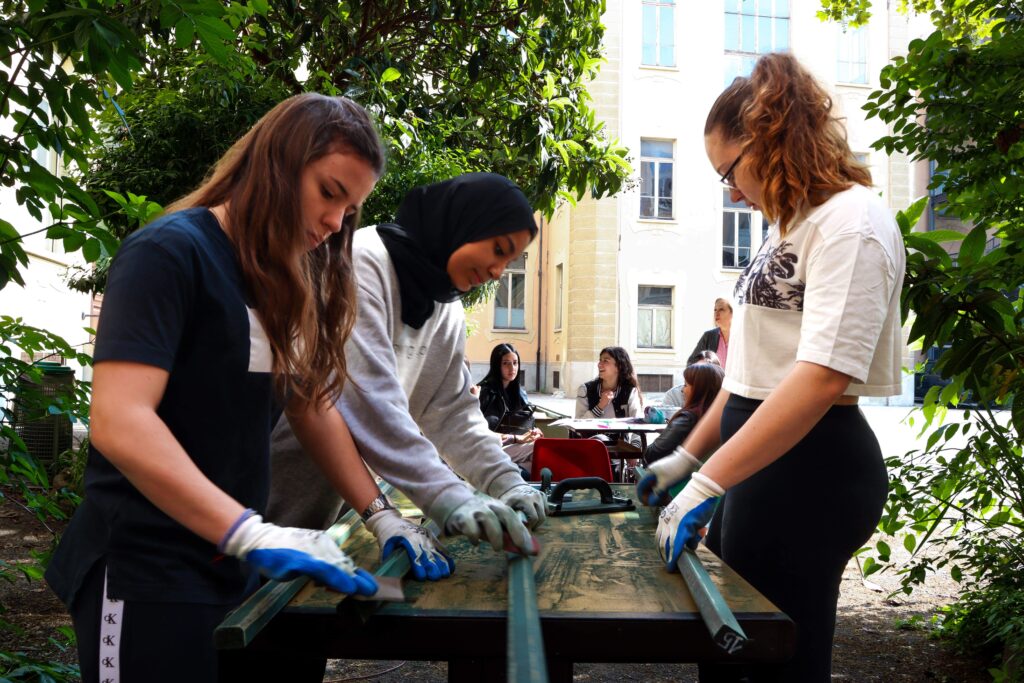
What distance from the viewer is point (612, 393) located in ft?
26.3

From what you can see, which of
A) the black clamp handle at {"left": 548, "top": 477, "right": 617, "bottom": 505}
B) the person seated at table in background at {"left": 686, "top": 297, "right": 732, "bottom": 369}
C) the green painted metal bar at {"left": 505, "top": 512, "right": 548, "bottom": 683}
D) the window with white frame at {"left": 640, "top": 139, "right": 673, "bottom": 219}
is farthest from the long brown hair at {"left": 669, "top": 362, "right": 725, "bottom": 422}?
the window with white frame at {"left": 640, "top": 139, "right": 673, "bottom": 219}

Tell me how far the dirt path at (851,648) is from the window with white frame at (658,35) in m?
18.1

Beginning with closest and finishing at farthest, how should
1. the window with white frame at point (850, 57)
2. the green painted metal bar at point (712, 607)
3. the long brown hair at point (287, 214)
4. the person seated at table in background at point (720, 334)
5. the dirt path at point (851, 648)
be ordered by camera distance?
the green painted metal bar at point (712, 607)
the long brown hair at point (287, 214)
the dirt path at point (851, 648)
the person seated at table in background at point (720, 334)
the window with white frame at point (850, 57)

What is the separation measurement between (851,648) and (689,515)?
3111 millimetres

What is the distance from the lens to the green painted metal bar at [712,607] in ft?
3.96

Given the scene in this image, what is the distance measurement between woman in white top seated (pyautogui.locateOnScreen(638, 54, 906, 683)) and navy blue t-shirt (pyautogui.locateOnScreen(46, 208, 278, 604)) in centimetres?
78

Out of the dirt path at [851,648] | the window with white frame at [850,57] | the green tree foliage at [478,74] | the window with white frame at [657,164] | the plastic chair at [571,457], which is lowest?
the dirt path at [851,648]

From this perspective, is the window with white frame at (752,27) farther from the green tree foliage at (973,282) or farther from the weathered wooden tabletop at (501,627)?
the weathered wooden tabletop at (501,627)

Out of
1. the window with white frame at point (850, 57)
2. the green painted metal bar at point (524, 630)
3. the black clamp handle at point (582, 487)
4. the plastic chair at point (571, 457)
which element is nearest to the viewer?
the green painted metal bar at point (524, 630)

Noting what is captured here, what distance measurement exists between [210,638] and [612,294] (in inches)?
808

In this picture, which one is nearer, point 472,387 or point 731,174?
point 731,174

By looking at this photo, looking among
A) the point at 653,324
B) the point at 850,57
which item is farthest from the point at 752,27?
the point at 653,324

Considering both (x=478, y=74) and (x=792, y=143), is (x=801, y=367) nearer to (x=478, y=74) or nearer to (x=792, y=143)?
(x=792, y=143)

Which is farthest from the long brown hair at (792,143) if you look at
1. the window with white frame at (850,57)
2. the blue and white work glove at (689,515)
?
the window with white frame at (850,57)
